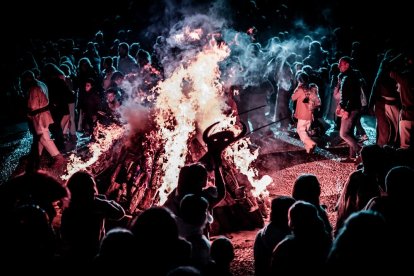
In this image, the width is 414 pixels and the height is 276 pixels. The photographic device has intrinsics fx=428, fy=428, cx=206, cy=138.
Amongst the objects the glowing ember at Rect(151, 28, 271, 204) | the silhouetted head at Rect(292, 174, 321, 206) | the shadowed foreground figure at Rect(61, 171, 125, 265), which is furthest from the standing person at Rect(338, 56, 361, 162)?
the shadowed foreground figure at Rect(61, 171, 125, 265)

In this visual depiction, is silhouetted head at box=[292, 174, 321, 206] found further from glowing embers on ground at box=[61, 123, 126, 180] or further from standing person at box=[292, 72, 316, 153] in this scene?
standing person at box=[292, 72, 316, 153]

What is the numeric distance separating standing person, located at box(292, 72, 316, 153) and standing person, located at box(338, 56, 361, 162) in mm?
1101

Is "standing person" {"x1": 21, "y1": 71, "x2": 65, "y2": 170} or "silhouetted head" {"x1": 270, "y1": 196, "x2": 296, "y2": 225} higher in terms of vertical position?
"standing person" {"x1": 21, "y1": 71, "x2": 65, "y2": 170}

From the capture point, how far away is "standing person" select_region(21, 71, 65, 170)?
10812mm

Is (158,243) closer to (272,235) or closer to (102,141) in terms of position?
(272,235)

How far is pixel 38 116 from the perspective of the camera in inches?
431

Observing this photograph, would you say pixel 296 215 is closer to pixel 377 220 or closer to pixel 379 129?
pixel 377 220

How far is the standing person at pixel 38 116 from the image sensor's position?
1081 centimetres

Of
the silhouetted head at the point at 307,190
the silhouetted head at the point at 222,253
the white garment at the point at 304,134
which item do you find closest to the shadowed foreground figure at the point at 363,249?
the silhouetted head at the point at 222,253

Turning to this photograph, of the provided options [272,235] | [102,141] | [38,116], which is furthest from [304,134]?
[272,235]

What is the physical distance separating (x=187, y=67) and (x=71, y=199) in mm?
5787

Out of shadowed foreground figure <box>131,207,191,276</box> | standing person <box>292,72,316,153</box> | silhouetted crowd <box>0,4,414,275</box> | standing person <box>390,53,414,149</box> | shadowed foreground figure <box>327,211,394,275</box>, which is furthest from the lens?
standing person <box>292,72,316,153</box>

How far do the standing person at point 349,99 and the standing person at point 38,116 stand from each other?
292 inches

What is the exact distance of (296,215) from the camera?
3754 mm
